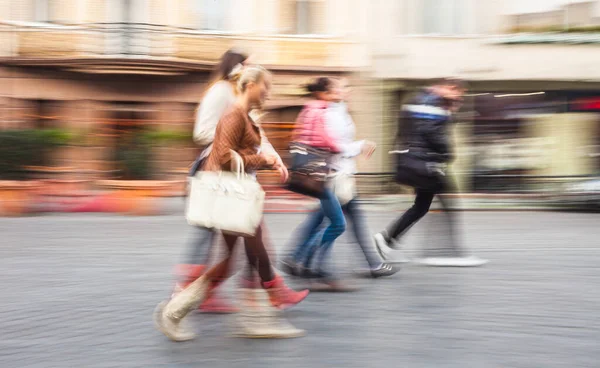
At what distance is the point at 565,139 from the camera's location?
78.4ft

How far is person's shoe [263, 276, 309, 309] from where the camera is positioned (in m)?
6.30

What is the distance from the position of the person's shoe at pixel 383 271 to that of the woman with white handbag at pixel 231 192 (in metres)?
2.25

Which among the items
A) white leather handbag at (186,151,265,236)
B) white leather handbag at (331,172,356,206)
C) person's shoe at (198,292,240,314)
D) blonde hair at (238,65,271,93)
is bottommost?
person's shoe at (198,292,240,314)

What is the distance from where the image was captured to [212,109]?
6.57m

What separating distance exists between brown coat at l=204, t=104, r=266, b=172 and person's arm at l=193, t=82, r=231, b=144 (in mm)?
677

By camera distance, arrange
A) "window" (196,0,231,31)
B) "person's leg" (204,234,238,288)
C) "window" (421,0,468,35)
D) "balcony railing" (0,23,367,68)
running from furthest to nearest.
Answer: "window" (421,0,468,35) < "window" (196,0,231,31) < "balcony railing" (0,23,367,68) < "person's leg" (204,234,238,288)

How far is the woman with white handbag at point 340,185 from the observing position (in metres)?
7.89

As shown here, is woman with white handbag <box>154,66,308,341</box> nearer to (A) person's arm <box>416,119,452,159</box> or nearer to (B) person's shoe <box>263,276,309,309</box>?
(B) person's shoe <box>263,276,309,309</box>

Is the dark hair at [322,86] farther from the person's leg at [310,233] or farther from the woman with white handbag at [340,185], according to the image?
the person's leg at [310,233]

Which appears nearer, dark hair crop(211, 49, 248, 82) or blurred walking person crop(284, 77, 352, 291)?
dark hair crop(211, 49, 248, 82)

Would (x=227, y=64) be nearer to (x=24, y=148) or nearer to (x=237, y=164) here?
(x=237, y=164)

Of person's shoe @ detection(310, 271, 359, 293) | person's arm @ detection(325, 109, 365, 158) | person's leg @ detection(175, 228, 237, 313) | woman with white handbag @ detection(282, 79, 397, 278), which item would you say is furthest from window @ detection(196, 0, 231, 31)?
person's leg @ detection(175, 228, 237, 313)

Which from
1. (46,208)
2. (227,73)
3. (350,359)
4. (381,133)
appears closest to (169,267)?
(227,73)

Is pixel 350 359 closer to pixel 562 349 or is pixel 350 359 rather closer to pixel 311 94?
Answer: pixel 562 349
